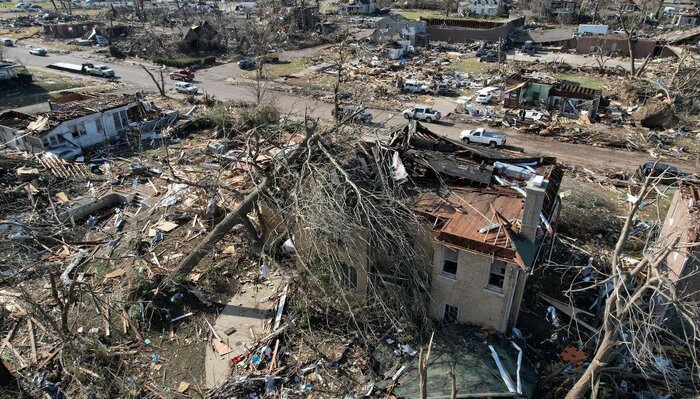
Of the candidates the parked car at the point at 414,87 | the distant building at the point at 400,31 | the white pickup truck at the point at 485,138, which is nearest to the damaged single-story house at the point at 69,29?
the distant building at the point at 400,31

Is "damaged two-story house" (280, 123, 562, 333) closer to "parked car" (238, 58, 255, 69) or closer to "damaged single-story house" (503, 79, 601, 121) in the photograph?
"damaged single-story house" (503, 79, 601, 121)

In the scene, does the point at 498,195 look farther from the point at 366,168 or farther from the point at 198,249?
the point at 198,249

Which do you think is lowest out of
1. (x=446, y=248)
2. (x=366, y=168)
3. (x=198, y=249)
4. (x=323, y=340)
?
(x=323, y=340)

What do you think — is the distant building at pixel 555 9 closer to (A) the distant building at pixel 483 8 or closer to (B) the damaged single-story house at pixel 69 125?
(A) the distant building at pixel 483 8

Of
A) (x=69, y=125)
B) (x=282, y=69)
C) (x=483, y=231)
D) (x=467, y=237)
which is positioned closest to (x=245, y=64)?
(x=282, y=69)

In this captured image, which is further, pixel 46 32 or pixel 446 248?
pixel 46 32

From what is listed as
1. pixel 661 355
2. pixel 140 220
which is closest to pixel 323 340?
pixel 661 355
